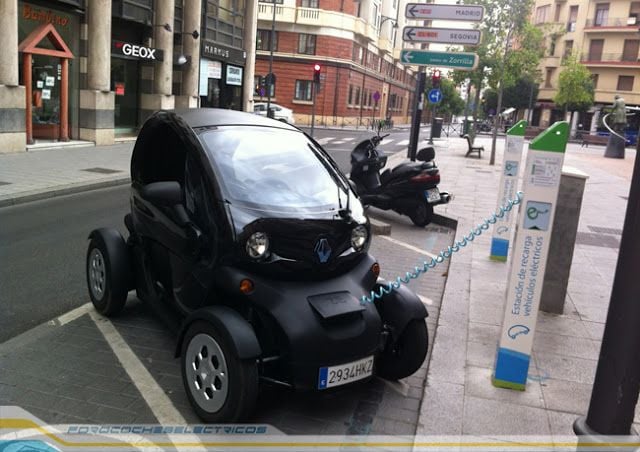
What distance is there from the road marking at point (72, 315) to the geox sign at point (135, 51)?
1596 cm

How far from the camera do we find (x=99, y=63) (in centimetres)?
1772

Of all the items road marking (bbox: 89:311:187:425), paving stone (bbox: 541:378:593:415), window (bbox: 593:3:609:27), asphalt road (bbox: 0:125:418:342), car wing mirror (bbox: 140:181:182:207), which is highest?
window (bbox: 593:3:609:27)

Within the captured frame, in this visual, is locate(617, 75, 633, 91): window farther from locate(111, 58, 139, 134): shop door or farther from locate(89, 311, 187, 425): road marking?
locate(89, 311, 187, 425): road marking

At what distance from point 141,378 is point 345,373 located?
4.64ft

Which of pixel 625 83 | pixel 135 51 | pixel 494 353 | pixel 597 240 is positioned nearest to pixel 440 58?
pixel 597 240

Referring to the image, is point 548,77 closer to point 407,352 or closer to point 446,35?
point 446,35

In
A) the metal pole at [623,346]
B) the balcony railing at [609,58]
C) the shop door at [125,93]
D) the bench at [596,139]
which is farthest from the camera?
the balcony railing at [609,58]

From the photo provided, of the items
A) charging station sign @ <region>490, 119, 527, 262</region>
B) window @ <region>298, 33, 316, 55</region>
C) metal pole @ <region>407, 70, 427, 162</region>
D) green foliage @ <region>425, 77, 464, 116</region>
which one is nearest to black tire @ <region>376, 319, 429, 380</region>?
charging station sign @ <region>490, 119, 527, 262</region>

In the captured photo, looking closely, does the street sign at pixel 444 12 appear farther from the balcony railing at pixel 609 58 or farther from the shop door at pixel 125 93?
the balcony railing at pixel 609 58

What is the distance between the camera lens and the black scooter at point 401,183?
31.2ft

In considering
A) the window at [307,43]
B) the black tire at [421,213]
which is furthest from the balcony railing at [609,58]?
the black tire at [421,213]

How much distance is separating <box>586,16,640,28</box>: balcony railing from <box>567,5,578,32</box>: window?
2304mm

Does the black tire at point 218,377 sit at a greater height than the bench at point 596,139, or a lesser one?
lesser

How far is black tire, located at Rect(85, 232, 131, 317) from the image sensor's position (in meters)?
4.58
